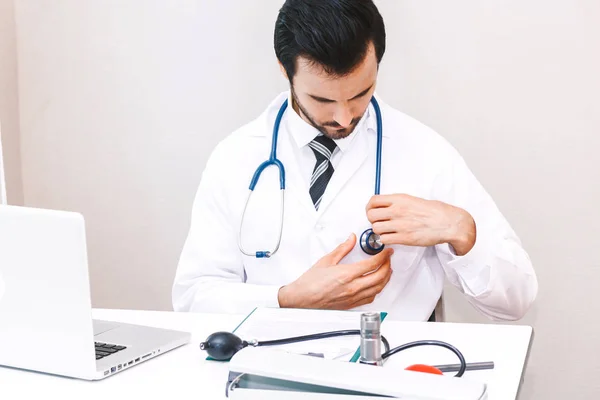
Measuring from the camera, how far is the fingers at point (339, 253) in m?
1.63

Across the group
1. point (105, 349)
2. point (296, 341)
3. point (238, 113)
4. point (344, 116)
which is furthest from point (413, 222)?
point (238, 113)

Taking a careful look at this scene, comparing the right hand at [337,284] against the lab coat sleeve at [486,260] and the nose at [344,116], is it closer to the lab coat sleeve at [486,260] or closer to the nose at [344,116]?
the lab coat sleeve at [486,260]

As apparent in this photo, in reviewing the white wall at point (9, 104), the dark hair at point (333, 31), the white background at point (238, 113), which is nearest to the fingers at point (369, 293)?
the dark hair at point (333, 31)

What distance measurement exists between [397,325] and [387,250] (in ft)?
0.97

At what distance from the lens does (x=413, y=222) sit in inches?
60.1

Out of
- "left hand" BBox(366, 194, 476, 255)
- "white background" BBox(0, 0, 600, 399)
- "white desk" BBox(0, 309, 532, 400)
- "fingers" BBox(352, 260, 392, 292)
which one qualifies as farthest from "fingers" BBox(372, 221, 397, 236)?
"white background" BBox(0, 0, 600, 399)

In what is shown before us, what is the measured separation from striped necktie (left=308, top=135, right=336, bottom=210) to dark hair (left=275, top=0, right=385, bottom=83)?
0.24 m

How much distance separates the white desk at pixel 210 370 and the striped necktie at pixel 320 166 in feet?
1.52

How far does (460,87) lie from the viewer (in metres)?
2.21

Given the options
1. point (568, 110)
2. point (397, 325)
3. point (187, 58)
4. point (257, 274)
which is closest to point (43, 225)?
point (397, 325)

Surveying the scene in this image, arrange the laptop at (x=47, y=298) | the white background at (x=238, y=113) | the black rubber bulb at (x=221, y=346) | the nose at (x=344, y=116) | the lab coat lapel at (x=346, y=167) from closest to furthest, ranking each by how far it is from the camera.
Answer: the laptop at (x=47, y=298) < the black rubber bulb at (x=221, y=346) < the nose at (x=344, y=116) < the lab coat lapel at (x=346, y=167) < the white background at (x=238, y=113)

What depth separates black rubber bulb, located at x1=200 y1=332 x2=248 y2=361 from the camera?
1.21 m

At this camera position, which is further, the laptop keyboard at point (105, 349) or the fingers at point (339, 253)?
the fingers at point (339, 253)

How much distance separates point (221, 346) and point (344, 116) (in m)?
0.65
